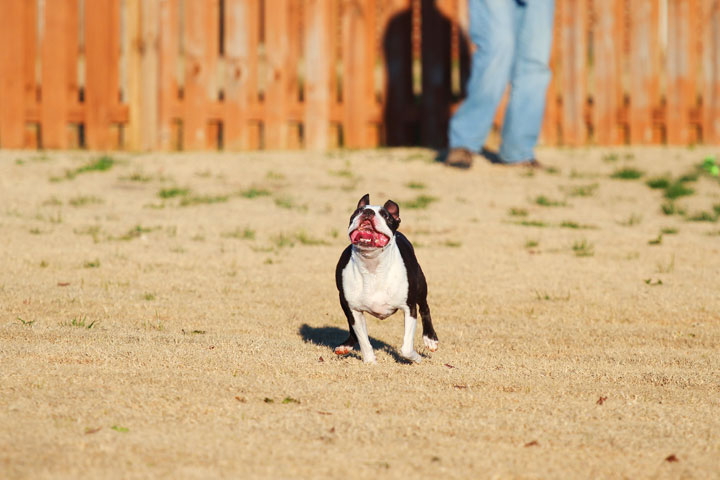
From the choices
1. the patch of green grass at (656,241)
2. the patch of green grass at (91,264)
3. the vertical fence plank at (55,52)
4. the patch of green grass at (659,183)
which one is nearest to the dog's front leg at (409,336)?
the patch of green grass at (91,264)

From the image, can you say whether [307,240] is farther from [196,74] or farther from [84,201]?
[196,74]

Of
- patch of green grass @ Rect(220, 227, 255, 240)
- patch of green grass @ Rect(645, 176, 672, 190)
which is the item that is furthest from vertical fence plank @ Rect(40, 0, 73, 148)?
patch of green grass @ Rect(645, 176, 672, 190)

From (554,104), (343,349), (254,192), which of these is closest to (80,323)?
(343,349)

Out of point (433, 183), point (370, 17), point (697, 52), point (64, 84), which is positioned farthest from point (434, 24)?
point (64, 84)

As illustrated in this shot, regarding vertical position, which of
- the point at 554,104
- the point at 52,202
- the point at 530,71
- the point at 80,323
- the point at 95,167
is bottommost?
the point at 80,323

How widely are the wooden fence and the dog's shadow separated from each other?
18.9 feet

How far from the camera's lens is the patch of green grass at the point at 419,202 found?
9.61 metres

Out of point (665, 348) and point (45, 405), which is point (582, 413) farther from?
point (45, 405)

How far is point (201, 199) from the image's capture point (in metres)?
9.71

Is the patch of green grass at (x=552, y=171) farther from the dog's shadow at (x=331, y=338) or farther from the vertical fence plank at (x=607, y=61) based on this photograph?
the dog's shadow at (x=331, y=338)

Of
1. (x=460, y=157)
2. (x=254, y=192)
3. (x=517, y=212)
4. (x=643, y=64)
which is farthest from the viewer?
(x=643, y=64)

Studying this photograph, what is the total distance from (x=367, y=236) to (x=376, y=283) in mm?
291

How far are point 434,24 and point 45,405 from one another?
8.67 metres

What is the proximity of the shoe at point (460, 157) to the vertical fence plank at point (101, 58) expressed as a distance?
3.66 metres
